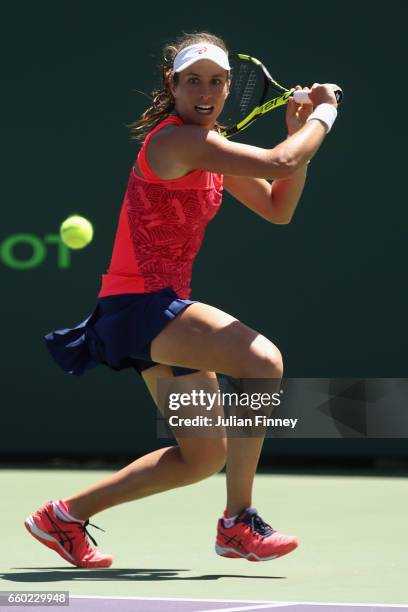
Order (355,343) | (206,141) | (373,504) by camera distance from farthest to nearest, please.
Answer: (355,343) → (373,504) → (206,141)

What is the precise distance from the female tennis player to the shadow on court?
0.22ft

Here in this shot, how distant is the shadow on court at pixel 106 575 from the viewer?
3697 millimetres

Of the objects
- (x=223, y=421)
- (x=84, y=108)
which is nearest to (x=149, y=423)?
(x=84, y=108)

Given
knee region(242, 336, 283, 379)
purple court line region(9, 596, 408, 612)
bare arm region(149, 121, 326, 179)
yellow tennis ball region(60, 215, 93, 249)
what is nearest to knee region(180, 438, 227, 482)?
knee region(242, 336, 283, 379)

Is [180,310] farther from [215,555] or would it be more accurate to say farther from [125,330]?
[215,555]

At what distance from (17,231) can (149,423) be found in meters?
1.18

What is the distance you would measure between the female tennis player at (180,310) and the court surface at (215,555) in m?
0.15

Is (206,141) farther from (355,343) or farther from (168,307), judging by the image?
(355,343)

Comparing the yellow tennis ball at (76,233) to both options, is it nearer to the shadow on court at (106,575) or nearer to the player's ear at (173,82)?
the player's ear at (173,82)

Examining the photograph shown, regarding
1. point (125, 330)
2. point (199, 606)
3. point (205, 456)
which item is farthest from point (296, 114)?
point (199, 606)

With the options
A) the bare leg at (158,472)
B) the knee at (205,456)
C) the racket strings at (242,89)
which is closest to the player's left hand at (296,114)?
the racket strings at (242,89)

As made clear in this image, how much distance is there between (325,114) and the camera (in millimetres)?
3824

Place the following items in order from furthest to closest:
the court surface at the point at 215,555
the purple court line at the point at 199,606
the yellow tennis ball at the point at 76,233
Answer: the yellow tennis ball at the point at 76,233, the court surface at the point at 215,555, the purple court line at the point at 199,606

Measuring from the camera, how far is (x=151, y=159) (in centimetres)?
383
